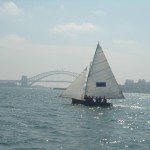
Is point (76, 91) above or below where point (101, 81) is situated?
below

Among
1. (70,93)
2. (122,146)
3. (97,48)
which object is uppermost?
(97,48)

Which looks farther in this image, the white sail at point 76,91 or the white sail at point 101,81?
the white sail at point 76,91

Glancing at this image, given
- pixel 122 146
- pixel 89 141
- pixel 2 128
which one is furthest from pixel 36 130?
pixel 122 146

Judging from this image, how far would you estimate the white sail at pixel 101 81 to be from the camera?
90.6 m

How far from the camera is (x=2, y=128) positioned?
4684 centimetres

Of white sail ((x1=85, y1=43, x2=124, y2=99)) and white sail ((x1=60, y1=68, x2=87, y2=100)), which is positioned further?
white sail ((x1=60, y1=68, x2=87, y2=100))

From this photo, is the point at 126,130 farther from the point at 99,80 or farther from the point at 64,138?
the point at 99,80

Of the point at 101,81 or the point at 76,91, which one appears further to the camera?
the point at 76,91

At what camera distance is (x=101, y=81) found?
90.6m

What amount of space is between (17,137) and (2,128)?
6.67m

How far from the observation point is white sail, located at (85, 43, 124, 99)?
90625 millimetres

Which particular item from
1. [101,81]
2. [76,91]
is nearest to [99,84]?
[101,81]

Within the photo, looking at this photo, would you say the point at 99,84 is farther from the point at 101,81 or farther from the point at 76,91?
the point at 76,91

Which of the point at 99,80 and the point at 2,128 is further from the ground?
the point at 99,80
